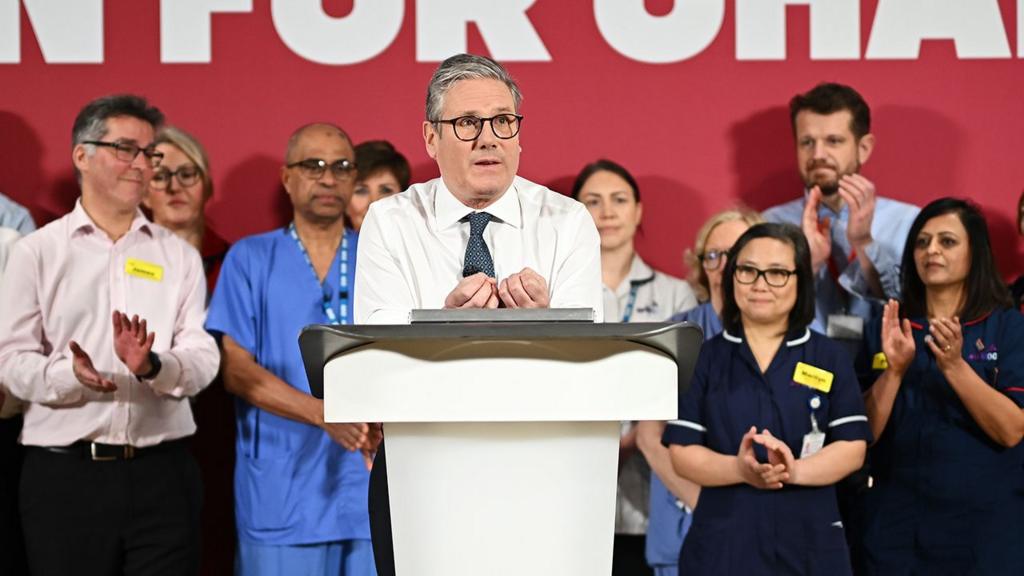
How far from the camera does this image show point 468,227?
2.36m

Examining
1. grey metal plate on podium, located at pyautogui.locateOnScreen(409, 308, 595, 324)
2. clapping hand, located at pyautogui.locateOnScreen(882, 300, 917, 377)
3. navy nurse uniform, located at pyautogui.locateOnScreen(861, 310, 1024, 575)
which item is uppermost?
grey metal plate on podium, located at pyautogui.locateOnScreen(409, 308, 595, 324)

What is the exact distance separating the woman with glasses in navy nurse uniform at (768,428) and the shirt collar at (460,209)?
1.11 metres

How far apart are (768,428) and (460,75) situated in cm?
155

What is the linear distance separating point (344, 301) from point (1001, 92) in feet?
8.82

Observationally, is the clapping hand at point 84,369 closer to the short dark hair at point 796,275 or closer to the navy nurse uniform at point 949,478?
the short dark hair at point 796,275

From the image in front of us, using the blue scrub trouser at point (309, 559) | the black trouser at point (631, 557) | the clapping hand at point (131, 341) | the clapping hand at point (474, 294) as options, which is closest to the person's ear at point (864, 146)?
the black trouser at point (631, 557)

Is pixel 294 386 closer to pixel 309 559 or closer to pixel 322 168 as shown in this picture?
pixel 309 559

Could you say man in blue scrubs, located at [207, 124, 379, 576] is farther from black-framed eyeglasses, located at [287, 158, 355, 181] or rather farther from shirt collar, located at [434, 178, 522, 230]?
shirt collar, located at [434, 178, 522, 230]

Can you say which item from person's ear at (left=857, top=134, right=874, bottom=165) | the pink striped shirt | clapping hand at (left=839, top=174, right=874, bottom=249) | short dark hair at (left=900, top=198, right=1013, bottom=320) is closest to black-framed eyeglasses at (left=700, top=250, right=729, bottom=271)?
clapping hand at (left=839, top=174, right=874, bottom=249)

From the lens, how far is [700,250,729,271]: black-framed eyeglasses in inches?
163

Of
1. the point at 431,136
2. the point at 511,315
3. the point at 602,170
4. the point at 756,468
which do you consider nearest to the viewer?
the point at 511,315

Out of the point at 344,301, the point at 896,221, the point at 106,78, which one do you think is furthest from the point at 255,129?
the point at 896,221

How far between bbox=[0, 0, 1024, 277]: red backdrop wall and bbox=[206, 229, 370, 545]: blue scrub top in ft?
2.47

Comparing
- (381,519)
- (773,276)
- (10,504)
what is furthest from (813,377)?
(10,504)
